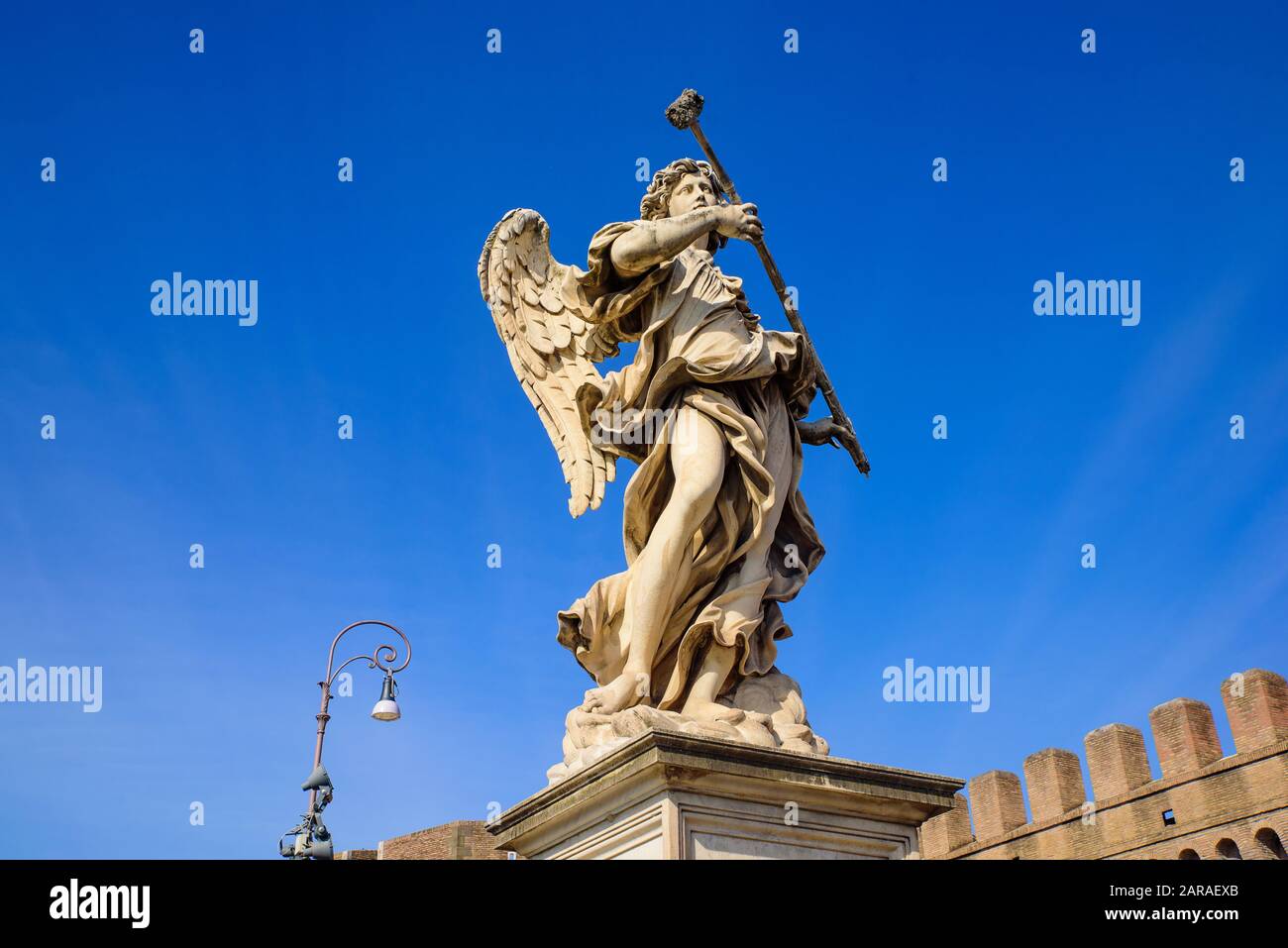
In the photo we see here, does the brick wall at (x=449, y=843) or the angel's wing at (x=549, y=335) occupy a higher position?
the angel's wing at (x=549, y=335)

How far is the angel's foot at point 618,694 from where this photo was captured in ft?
17.3

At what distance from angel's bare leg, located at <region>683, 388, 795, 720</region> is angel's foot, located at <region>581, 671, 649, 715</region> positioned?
0.25 meters

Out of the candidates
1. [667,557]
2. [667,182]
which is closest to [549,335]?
[667,182]

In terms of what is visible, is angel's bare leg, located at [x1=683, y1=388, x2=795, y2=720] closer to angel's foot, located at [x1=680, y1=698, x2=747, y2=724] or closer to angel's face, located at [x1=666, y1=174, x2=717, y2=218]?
angel's foot, located at [x1=680, y1=698, x2=747, y2=724]

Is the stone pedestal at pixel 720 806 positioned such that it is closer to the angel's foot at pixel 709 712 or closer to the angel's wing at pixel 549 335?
the angel's foot at pixel 709 712

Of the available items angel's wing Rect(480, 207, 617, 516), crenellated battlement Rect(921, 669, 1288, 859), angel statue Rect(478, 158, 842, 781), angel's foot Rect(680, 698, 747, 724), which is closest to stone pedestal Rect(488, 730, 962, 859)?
angel statue Rect(478, 158, 842, 781)

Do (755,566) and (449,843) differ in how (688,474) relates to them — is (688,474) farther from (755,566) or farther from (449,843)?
(449,843)

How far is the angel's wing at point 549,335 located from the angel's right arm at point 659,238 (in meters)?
0.63

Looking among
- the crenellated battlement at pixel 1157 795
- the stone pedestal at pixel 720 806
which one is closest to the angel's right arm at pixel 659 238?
the stone pedestal at pixel 720 806

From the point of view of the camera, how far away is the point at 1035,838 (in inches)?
1194

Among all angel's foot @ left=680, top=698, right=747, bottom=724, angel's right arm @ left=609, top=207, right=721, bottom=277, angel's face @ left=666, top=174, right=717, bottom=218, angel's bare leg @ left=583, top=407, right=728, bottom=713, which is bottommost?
angel's foot @ left=680, top=698, right=747, bottom=724

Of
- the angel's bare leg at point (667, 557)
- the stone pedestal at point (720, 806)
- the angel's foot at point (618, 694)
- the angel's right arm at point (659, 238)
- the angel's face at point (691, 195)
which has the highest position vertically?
the angel's face at point (691, 195)

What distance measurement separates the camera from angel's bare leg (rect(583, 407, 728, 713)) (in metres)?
5.36
